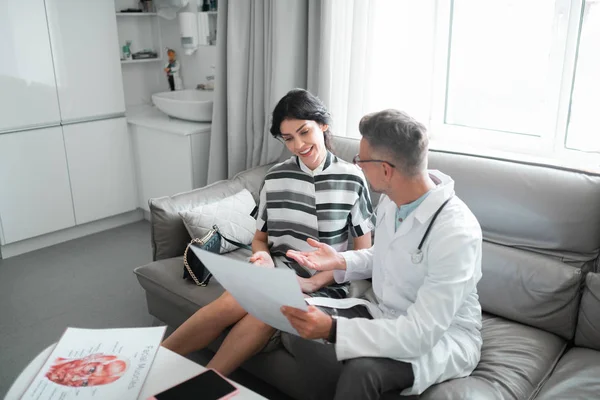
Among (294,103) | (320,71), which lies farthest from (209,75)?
(294,103)

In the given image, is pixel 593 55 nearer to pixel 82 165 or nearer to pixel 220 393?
pixel 220 393

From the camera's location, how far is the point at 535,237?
1.94 m

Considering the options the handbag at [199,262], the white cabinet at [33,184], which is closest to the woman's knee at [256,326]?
the handbag at [199,262]

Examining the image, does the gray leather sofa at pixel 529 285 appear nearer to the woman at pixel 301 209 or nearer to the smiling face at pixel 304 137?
the woman at pixel 301 209

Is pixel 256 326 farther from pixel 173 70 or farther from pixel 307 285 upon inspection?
pixel 173 70

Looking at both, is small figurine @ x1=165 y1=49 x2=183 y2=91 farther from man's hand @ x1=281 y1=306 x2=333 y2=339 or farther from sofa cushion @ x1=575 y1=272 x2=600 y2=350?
sofa cushion @ x1=575 y1=272 x2=600 y2=350

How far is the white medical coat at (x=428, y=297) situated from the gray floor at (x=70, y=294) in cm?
→ 78

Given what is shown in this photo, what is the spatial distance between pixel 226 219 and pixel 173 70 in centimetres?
198

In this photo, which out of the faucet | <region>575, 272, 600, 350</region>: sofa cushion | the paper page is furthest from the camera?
the faucet

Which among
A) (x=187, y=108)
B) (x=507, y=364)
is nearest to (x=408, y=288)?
(x=507, y=364)

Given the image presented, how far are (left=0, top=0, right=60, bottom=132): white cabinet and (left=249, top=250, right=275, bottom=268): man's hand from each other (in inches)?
76.7

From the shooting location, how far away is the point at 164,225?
2311 millimetres

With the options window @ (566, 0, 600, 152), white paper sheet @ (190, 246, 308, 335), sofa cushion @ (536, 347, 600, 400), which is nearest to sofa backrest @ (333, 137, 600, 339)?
sofa cushion @ (536, 347, 600, 400)

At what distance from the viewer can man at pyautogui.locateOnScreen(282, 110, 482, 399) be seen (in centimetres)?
137
